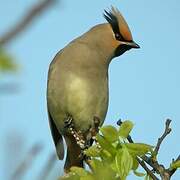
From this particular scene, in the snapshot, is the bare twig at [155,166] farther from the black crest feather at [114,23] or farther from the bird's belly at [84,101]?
the black crest feather at [114,23]

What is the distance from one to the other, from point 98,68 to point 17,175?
15.8 feet

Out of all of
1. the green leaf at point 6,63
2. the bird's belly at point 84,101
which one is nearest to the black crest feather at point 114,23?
the bird's belly at point 84,101

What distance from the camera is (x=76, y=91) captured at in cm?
559

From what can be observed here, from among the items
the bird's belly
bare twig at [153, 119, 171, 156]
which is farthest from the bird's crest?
bare twig at [153, 119, 171, 156]

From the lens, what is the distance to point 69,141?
5.85 m

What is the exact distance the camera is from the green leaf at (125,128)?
7.59 feet

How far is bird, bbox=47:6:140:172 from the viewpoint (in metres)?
5.61

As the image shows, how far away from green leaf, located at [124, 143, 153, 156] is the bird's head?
4.21 metres

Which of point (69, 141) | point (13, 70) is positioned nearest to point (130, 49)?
point (69, 141)

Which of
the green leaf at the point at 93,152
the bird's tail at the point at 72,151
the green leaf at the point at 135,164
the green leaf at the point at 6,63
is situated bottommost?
the bird's tail at the point at 72,151

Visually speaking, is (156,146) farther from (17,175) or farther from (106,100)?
(106,100)

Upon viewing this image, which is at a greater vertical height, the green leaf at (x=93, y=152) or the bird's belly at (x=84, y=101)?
the green leaf at (x=93, y=152)

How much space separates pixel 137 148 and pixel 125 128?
14 cm

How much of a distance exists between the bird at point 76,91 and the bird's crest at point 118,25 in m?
0.06
